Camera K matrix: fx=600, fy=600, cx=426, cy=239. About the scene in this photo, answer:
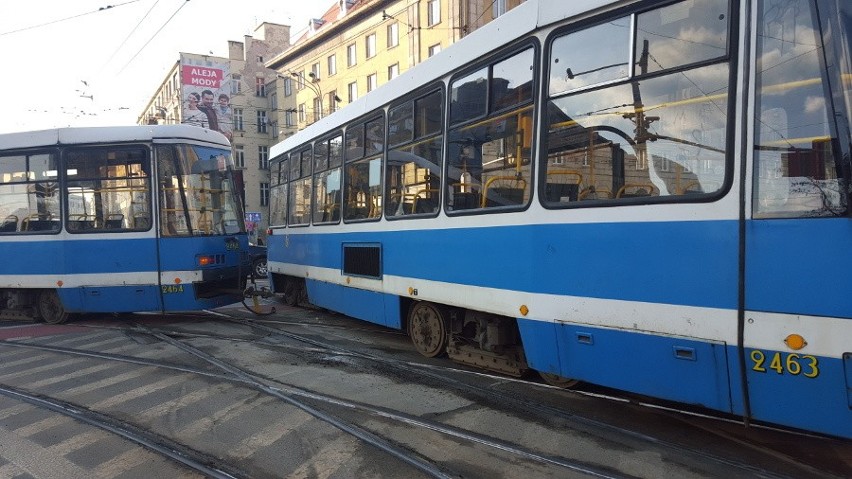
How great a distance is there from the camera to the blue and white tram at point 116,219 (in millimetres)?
9789

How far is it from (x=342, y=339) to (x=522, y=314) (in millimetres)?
4234

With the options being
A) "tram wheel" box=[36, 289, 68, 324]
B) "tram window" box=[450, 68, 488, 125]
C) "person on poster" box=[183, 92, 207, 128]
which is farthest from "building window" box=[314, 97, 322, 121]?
"tram window" box=[450, 68, 488, 125]

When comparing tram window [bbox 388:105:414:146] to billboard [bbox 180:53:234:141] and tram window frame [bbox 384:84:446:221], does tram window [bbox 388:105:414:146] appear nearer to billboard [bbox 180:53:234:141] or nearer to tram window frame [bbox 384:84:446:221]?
tram window frame [bbox 384:84:446:221]

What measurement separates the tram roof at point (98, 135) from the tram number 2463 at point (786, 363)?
29.8 feet

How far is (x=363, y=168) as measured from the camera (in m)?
8.26

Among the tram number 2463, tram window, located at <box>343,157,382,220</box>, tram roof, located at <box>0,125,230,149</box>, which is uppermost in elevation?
tram roof, located at <box>0,125,230,149</box>

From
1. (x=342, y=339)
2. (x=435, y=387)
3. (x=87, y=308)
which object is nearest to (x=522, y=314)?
(x=435, y=387)

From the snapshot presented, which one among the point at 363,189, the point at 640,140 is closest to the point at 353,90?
the point at 363,189

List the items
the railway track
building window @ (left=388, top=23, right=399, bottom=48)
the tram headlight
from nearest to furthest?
the tram headlight, the railway track, building window @ (left=388, top=23, right=399, bottom=48)

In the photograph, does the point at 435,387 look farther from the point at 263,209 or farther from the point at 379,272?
the point at 263,209

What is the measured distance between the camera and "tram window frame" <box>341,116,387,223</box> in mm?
7785

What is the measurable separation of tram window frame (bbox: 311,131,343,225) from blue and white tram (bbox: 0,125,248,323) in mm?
1790

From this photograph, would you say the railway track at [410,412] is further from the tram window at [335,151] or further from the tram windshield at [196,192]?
the tram window at [335,151]

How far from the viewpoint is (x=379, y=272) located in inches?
302
